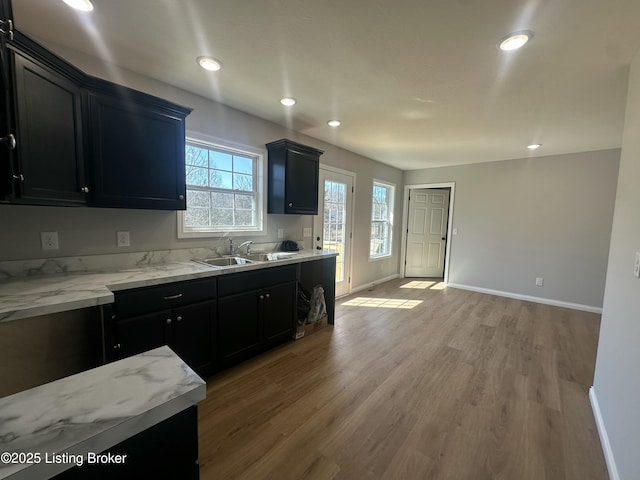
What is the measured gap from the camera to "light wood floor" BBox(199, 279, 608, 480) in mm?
1547

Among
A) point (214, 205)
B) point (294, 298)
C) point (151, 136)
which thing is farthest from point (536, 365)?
point (151, 136)

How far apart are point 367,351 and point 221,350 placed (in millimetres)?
1396

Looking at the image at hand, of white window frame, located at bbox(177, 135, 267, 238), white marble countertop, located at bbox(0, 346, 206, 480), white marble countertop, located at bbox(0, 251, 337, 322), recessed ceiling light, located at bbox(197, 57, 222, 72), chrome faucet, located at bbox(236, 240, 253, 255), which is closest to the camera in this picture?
white marble countertop, located at bbox(0, 346, 206, 480)

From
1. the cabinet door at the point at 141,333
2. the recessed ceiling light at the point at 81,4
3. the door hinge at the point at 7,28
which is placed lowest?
the cabinet door at the point at 141,333

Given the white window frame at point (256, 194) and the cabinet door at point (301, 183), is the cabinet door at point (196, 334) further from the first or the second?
the cabinet door at point (301, 183)

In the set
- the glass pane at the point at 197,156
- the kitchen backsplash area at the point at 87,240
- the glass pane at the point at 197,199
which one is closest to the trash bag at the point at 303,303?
the kitchen backsplash area at the point at 87,240

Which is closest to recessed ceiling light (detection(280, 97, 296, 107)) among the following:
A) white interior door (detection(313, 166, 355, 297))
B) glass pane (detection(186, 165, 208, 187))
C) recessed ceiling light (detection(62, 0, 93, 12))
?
glass pane (detection(186, 165, 208, 187))

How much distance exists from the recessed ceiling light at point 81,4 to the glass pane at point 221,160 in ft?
4.30

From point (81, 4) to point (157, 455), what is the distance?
85.5 inches

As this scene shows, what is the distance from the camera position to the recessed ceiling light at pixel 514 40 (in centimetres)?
160

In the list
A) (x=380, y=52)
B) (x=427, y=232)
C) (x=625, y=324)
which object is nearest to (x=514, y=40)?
(x=380, y=52)

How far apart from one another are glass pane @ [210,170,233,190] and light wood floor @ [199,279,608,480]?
5.74 ft

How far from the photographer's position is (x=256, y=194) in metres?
3.17

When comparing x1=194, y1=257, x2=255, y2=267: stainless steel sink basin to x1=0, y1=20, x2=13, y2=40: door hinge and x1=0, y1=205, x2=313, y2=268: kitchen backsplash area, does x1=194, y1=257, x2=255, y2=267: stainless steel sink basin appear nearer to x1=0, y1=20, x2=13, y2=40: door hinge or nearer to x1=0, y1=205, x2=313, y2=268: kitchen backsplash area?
x1=0, y1=205, x2=313, y2=268: kitchen backsplash area
